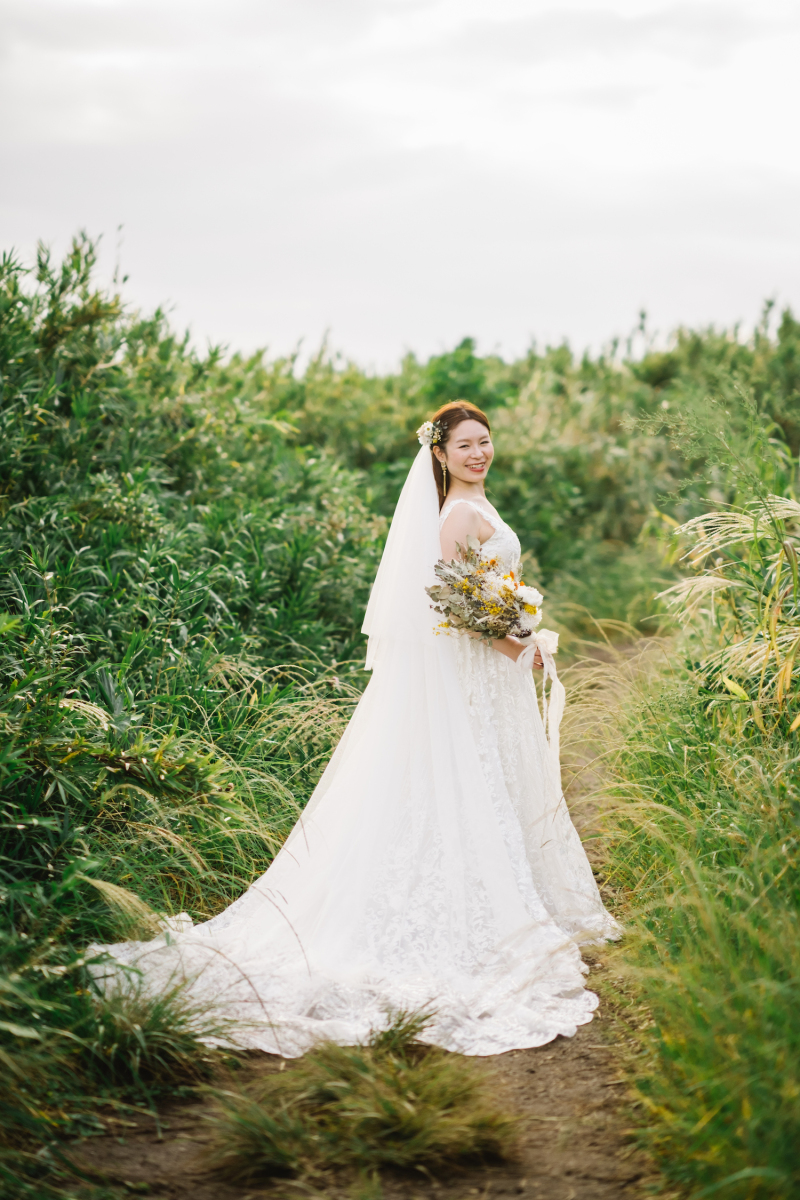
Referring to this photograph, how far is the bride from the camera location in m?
3.16

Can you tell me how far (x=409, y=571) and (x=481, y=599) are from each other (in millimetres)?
351

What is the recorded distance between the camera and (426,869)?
3662 millimetres

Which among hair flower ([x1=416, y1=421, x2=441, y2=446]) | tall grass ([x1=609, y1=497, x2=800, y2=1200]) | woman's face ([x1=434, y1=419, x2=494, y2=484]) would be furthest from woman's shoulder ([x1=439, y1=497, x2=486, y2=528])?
tall grass ([x1=609, y1=497, x2=800, y2=1200])

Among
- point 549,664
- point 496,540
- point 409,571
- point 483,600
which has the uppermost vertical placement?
point 496,540

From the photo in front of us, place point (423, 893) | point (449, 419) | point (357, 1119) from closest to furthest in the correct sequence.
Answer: point (357, 1119)
point (423, 893)
point (449, 419)

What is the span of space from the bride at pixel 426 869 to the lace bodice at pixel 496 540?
11mm

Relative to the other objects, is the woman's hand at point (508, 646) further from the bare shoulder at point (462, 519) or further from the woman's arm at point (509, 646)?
the bare shoulder at point (462, 519)


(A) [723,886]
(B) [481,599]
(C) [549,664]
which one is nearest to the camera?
(A) [723,886]

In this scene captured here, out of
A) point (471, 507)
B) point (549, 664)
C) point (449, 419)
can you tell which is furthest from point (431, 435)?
point (549, 664)

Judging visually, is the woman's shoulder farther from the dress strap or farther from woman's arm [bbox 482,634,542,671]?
woman's arm [bbox 482,634,542,671]

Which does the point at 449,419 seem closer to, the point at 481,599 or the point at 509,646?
the point at 481,599

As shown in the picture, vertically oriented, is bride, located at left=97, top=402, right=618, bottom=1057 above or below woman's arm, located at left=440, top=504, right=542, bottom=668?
below

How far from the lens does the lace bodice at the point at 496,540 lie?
4078 mm

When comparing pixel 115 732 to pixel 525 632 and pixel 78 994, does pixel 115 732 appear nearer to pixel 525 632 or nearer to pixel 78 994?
pixel 78 994
